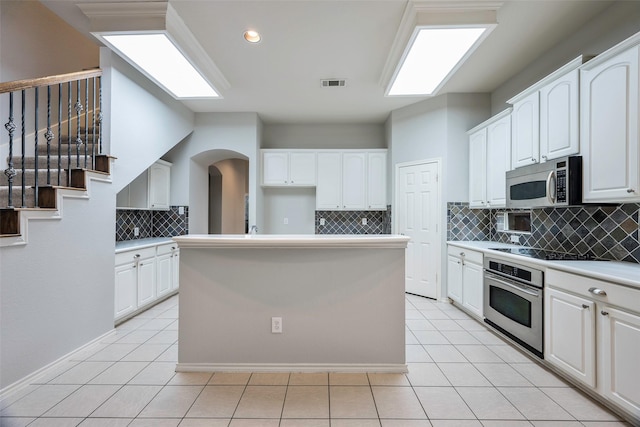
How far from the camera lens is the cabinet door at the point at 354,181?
16.9ft

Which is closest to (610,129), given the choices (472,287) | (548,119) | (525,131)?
(548,119)

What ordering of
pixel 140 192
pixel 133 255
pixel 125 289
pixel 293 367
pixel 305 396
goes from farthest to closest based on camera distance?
pixel 140 192
pixel 133 255
pixel 125 289
pixel 293 367
pixel 305 396

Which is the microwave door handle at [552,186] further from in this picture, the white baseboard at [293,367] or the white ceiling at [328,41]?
the white baseboard at [293,367]

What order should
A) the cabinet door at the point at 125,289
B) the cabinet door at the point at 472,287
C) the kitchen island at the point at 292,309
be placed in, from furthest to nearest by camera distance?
the cabinet door at the point at 472,287, the cabinet door at the point at 125,289, the kitchen island at the point at 292,309

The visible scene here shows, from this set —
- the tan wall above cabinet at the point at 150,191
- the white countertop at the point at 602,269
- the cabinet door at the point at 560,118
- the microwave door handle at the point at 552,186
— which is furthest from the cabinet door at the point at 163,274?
the cabinet door at the point at 560,118

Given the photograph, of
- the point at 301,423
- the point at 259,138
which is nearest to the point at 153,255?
the point at 259,138

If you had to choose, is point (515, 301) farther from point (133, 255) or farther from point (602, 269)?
point (133, 255)

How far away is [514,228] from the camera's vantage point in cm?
362

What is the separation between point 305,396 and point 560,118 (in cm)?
300

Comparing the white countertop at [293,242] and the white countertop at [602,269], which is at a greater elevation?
the white countertop at [293,242]

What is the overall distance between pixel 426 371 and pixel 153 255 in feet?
11.1

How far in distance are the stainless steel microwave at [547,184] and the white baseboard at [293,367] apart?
1874 mm

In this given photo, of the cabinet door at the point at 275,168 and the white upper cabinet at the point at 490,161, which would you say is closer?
the white upper cabinet at the point at 490,161

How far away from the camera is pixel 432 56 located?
2.80 m
